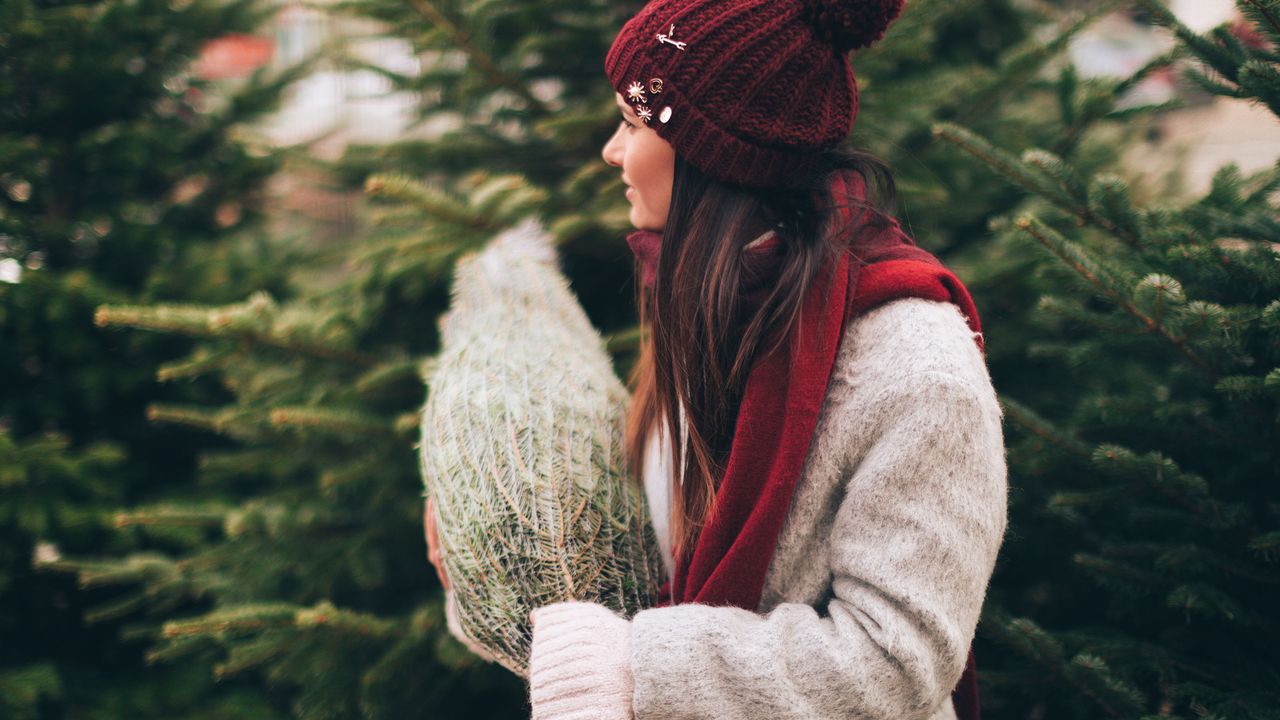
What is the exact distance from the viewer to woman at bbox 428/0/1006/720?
104 centimetres

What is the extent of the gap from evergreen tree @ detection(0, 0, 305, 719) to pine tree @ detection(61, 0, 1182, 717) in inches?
7.2

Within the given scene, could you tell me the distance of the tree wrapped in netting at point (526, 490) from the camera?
49.3 inches

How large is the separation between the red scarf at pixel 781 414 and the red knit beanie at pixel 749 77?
22 centimetres

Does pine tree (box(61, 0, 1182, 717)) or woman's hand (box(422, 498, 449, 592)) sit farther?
pine tree (box(61, 0, 1182, 717))

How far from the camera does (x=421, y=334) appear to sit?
2439 mm

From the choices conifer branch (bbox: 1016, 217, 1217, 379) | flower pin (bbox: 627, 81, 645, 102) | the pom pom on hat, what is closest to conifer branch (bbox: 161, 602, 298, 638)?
flower pin (bbox: 627, 81, 645, 102)

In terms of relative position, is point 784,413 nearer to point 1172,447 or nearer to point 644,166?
point 644,166

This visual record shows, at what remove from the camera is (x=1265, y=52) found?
156 cm

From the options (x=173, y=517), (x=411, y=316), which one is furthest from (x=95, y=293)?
(x=411, y=316)

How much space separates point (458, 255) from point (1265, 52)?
191 centimetres

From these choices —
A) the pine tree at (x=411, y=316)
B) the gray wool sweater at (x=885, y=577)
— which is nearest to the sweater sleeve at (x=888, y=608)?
the gray wool sweater at (x=885, y=577)

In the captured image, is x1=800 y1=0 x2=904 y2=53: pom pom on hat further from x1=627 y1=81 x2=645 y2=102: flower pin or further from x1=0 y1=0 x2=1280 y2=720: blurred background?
x1=0 y1=0 x2=1280 y2=720: blurred background

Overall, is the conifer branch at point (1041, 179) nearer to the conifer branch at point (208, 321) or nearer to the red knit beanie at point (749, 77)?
the red knit beanie at point (749, 77)

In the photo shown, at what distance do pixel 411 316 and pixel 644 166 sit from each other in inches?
52.3
